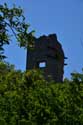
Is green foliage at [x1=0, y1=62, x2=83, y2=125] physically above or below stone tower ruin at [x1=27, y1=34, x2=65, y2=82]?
below

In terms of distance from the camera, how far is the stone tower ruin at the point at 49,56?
226 ft

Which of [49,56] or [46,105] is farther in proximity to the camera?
[49,56]

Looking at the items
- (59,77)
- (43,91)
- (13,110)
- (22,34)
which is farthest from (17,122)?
(59,77)

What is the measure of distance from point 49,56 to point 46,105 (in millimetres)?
49810

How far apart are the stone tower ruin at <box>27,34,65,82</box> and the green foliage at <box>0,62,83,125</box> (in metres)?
45.9

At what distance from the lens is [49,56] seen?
232ft

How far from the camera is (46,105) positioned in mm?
20906

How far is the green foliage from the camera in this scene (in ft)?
64.2

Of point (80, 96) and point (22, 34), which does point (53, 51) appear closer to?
point (80, 96)

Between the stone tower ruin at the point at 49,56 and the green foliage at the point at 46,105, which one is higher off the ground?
the stone tower ruin at the point at 49,56

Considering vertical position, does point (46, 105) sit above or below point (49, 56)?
below

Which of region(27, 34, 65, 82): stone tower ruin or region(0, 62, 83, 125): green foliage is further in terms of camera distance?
region(27, 34, 65, 82): stone tower ruin

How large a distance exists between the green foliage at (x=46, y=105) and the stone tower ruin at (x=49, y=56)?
150ft

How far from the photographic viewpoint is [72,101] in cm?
2031
